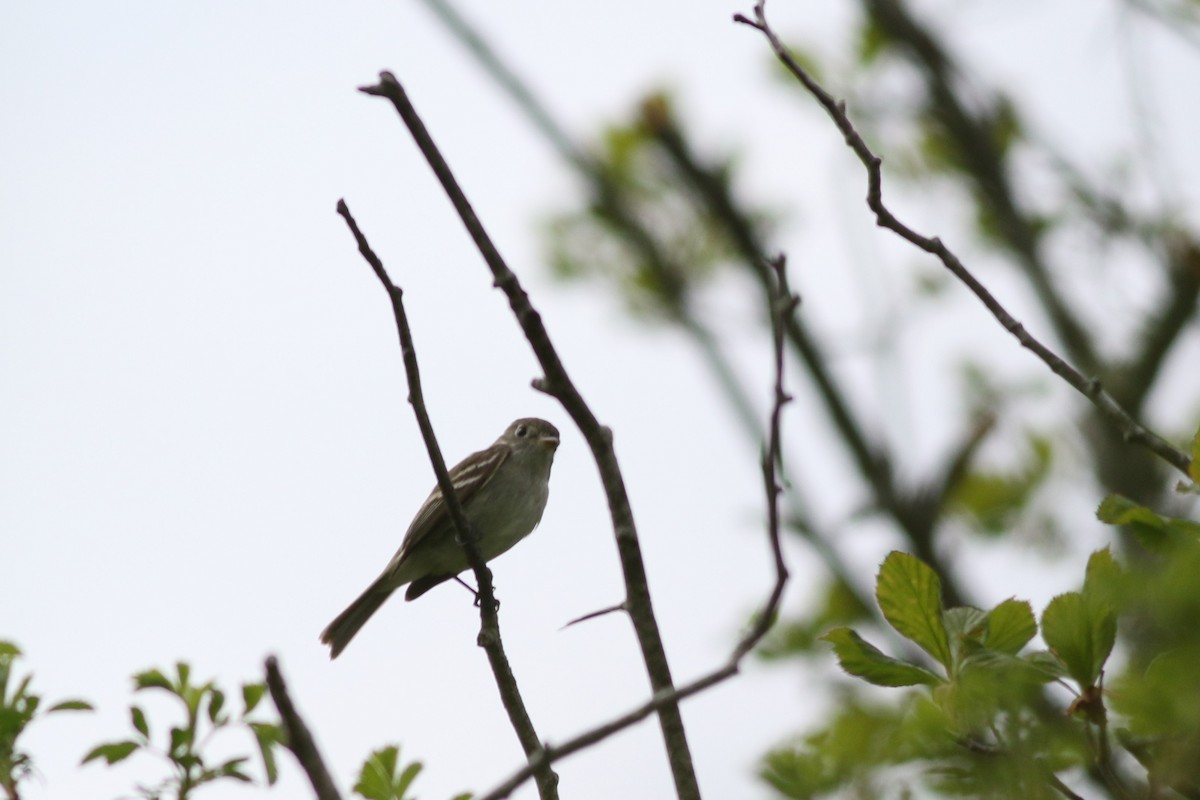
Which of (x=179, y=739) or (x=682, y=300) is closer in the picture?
(x=179, y=739)

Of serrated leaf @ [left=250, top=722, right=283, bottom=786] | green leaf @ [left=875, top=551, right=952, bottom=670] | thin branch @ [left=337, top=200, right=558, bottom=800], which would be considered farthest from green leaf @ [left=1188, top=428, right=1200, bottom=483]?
serrated leaf @ [left=250, top=722, right=283, bottom=786]

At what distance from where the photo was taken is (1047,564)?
8.96 meters

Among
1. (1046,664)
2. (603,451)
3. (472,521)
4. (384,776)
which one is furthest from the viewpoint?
(472,521)

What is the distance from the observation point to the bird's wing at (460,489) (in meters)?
7.74

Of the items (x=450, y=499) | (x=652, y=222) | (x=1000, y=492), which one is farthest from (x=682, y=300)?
(x=450, y=499)

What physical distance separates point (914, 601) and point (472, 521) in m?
5.73

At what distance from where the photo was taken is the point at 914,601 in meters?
2.28

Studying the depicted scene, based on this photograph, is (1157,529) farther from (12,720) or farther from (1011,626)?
(12,720)

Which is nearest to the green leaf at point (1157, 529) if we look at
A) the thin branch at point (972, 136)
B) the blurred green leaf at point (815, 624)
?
the blurred green leaf at point (815, 624)

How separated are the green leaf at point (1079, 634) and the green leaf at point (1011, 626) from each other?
94 mm

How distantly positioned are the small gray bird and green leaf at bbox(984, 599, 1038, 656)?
564 centimetres

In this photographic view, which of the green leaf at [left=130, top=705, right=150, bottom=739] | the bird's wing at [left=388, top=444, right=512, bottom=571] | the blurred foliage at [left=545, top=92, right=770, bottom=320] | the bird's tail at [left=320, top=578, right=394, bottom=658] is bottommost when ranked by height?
the green leaf at [left=130, top=705, right=150, bottom=739]

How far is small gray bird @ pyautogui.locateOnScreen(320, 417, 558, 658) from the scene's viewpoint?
7832 mm

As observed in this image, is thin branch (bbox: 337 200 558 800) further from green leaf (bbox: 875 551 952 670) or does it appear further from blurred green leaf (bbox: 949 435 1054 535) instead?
blurred green leaf (bbox: 949 435 1054 535)
